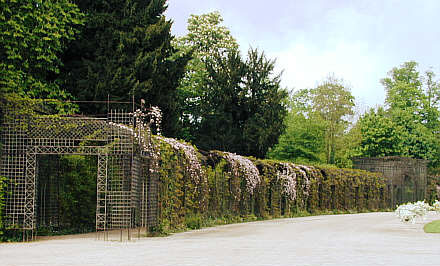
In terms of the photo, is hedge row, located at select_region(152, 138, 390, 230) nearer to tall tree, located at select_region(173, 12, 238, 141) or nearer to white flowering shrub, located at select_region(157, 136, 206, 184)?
white flowering shrub, located at select_region(157, 136, 206, 184)

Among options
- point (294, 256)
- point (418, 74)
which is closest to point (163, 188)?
point (294, 256)

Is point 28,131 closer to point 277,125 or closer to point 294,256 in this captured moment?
point 294,256

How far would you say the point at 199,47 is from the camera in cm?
4038

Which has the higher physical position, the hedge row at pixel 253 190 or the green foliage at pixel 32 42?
the green foliage at pixel 32 42

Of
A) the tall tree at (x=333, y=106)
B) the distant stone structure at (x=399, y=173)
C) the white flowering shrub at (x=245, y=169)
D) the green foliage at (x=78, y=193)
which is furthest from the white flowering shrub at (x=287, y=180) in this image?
the tall tree at (x=333, y=106)

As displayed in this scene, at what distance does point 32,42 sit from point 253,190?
10002 mm

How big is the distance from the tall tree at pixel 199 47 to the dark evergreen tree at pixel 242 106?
1860 millimetres

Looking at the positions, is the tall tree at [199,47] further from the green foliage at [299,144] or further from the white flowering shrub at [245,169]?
the white flowering shrub at [245,169]

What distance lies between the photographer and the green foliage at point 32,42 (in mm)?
20578

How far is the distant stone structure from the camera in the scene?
38.4 metres

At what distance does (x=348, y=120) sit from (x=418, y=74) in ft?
39.8

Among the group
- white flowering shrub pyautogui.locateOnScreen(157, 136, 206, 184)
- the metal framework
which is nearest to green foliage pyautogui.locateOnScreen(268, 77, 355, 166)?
white flowering shrub pyautogui.locateOnScreen(157, 136, 206, 184)

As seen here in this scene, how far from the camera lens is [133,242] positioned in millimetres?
12047

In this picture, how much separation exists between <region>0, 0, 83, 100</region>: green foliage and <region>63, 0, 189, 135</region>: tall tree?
0.99 meters
